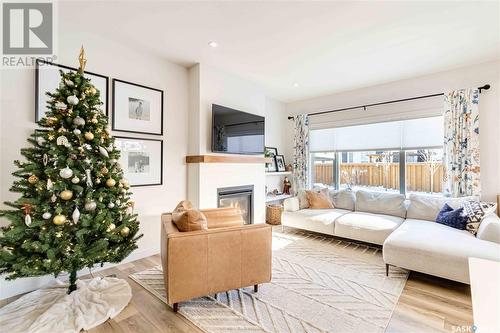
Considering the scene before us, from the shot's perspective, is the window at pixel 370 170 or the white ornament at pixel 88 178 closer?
the white ornament at pixel 88 178

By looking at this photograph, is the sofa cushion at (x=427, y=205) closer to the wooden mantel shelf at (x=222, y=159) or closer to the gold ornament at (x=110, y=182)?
the wooden mantel shelf at (x=222, y=159)

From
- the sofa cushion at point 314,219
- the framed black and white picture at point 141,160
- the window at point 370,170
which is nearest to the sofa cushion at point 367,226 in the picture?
the sofa cushion at point 314,219

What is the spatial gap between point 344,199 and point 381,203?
22.8 inches

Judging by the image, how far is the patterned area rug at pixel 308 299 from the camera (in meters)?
1.71

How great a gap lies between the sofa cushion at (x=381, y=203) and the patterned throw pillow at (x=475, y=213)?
2.67 feet

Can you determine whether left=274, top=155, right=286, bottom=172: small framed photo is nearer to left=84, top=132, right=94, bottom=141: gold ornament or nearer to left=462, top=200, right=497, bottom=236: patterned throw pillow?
left=462, top=200, right=497, bottom=236: patterned throw pillow

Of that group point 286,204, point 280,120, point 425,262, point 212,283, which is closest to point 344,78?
point 280,120

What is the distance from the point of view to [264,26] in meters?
2.35

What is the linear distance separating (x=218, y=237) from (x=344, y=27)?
2.45 m

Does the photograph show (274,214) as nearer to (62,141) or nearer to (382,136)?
(382,136)

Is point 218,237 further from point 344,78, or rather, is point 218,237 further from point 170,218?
point 344,78

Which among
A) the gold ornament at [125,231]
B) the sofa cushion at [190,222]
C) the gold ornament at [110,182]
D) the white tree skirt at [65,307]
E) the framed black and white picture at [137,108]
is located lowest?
the white tree skirt at [65,307]

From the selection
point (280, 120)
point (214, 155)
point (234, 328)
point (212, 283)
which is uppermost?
point (280, 120)

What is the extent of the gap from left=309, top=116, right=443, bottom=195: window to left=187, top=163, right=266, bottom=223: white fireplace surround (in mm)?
1525
